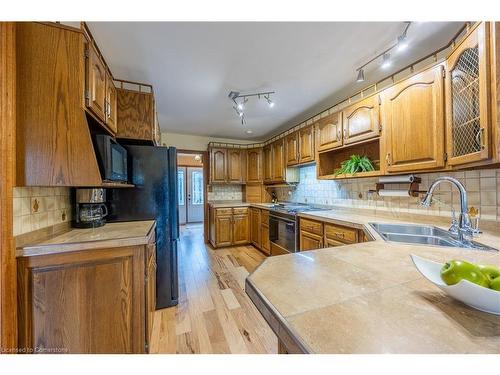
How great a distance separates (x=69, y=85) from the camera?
1188 millimetres

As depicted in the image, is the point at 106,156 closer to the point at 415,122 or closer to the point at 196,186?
the point at 415,122

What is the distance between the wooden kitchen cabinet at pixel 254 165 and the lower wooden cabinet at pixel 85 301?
10.5 ft

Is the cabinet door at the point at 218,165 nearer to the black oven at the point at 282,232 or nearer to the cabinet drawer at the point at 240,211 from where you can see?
the cabinet drawer at the point at 240,211

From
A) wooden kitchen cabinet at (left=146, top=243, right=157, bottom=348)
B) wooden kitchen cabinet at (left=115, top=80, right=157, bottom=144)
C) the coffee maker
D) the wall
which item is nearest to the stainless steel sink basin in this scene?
wooden kitchen cabinet at (left=146, top=243, right=157, bottom=348)

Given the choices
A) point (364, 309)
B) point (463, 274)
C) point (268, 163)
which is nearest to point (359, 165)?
point (463, 274)

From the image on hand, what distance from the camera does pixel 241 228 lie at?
4.06 meters

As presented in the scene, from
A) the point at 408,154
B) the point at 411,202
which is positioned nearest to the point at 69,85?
the point at 408,154

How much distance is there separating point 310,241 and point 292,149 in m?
1.59

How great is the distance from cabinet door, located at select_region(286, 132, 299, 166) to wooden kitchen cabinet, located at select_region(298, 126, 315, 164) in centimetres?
8

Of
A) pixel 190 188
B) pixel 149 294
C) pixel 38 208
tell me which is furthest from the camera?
pixel 190 188

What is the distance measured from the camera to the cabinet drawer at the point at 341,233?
6.11ft

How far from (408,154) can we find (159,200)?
7.63ft

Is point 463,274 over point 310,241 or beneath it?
over
